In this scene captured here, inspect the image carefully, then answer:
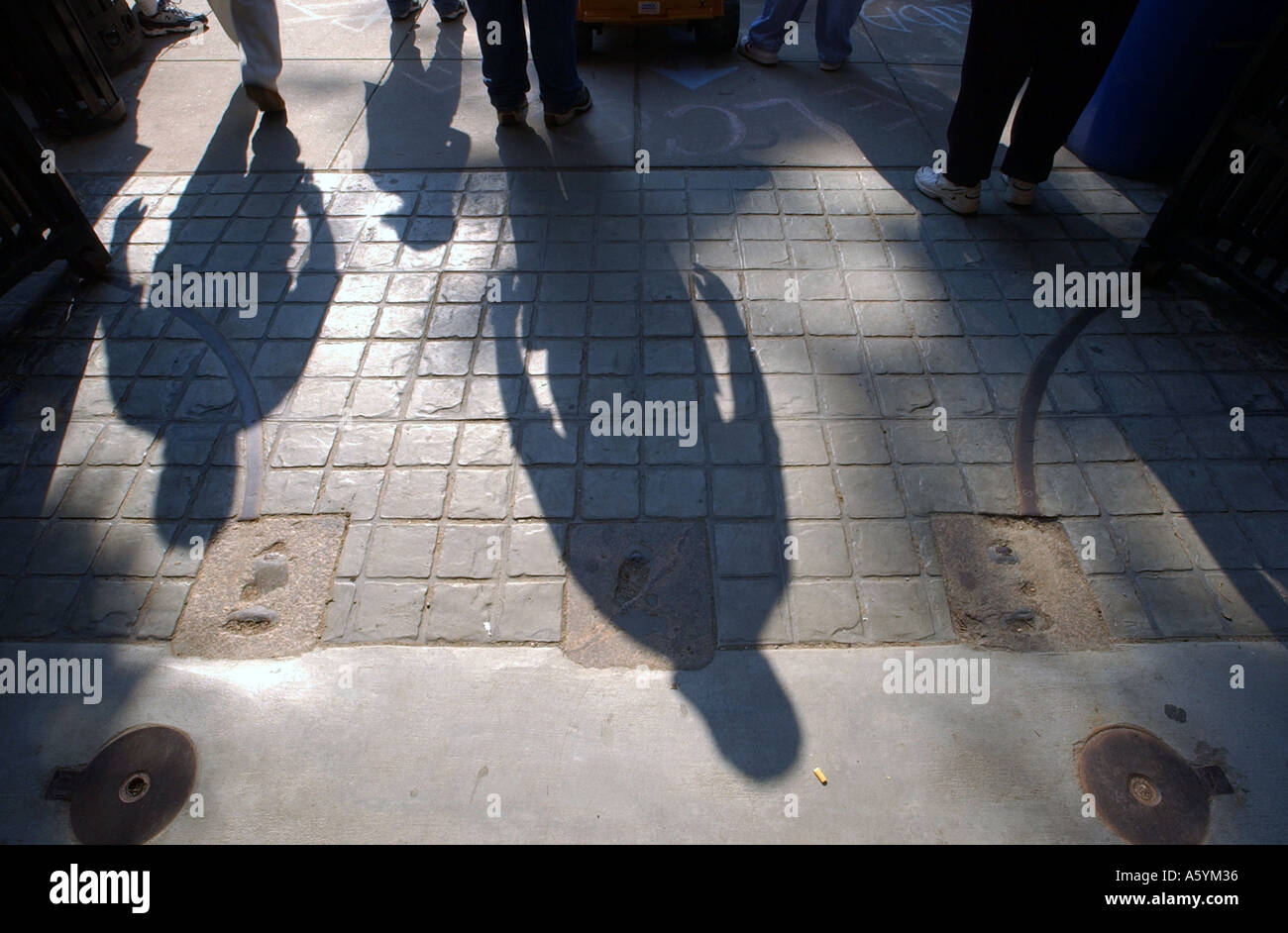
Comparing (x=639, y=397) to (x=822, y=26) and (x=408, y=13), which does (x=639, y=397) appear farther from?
(x=408, y=13)

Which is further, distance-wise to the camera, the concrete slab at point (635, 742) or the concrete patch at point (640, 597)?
the concrete patch at point (640, 597)

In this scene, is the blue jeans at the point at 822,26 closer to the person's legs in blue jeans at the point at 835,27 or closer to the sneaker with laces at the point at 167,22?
the person's legs in blue jeans at the point at 835,27

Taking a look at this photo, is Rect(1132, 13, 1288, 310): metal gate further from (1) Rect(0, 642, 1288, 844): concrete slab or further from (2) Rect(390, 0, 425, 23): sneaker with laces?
(2) Rect(390, 0, 425, 23): sneaker with laces

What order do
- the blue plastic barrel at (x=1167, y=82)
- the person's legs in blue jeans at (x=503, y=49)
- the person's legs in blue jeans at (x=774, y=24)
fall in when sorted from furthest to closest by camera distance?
the person's legs in blue jeans at (x=774, y=24), the person's legs in blue jeans at (x=503, y=49), the blue plastic barrel at (x=1167, y=82)

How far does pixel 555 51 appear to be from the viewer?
4930 millimetres

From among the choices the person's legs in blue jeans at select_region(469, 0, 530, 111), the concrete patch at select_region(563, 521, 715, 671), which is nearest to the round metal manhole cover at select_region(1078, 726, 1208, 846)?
the concrete patch at select_region(563, 521, 715, 671)

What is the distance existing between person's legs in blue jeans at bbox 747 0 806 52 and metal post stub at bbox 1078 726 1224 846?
5.86 metres

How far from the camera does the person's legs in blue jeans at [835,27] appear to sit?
584cm

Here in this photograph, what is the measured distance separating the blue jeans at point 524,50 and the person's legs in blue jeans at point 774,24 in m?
1.90

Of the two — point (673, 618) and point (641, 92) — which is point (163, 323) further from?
point (641, 92)

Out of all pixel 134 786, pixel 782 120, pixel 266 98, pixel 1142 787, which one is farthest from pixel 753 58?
pixel 134 786

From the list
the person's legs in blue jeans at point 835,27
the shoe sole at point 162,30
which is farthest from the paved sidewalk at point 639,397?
the shoe sole at point 162,30

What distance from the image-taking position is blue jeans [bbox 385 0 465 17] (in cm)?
671

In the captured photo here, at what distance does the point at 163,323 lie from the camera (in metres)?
3.95
